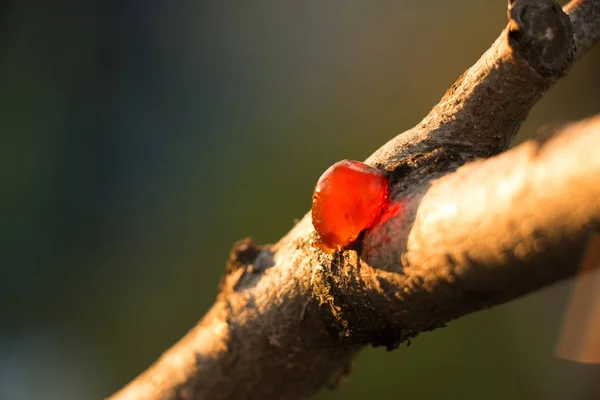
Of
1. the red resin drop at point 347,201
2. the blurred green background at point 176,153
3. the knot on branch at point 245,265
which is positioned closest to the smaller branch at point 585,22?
A: the red resin drop at point 347,201

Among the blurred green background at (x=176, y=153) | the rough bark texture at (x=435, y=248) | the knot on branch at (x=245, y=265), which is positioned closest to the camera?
the rough bark texture at (x=435, y=248)

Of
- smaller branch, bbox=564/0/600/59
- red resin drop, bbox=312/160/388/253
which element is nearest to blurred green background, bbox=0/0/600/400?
smaller branch, bbox=564/0/600/59

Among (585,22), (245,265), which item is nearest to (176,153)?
(245,265)

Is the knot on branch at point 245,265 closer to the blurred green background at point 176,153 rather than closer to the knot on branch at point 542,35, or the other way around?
the knot on branch at point 542,35

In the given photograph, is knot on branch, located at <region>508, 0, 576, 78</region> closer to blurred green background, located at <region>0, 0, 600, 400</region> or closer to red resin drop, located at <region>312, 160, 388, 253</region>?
red resin drop, located at <region>312, 160, 388, 253</region>

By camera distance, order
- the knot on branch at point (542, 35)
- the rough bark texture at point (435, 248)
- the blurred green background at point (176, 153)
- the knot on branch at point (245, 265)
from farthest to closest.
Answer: the blurred green background at point (176, 153) → the knot on branch at point (245, 265) → the knot on branch at point (542, 35) → the rough bark texture at point (435, 248)

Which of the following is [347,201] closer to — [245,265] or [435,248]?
[435,248]

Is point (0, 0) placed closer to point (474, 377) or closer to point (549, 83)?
point (474, 377)
